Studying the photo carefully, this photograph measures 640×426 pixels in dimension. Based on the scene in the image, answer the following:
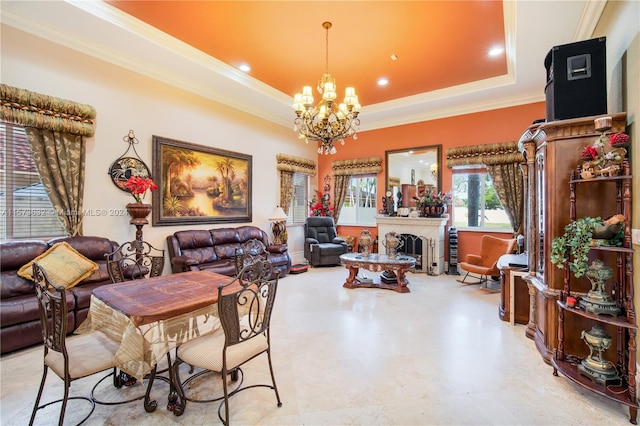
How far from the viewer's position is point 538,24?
10.8 ft

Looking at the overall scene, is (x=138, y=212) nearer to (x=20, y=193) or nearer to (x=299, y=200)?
(x=20, y=193)

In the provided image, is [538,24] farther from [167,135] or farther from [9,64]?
[9,64]

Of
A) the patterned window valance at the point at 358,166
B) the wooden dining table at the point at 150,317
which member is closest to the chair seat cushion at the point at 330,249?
the patterned window valance at the point at 358,166

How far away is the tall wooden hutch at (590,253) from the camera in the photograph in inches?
84.9

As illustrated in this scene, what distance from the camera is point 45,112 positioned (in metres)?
3.54

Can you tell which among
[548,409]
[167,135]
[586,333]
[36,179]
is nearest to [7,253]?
[36,179]

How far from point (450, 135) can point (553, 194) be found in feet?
13.3

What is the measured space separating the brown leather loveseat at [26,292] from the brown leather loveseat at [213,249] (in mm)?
1054

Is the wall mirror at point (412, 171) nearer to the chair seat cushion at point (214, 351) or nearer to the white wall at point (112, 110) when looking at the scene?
the white wall at point (112, 110)

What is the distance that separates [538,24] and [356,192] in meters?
4.99

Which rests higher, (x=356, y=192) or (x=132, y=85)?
(x=132, y=85)

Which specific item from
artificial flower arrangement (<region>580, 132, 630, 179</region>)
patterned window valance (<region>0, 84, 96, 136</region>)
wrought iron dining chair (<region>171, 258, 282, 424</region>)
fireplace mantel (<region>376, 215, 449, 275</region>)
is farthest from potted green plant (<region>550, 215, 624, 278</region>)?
patterned window valance (<region>0, 84, 96, 136</region>)

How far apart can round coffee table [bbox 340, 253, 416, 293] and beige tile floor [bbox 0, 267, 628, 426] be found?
1053 millimetres

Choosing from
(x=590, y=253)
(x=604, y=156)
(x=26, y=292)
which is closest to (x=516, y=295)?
(x=590, y=253)
